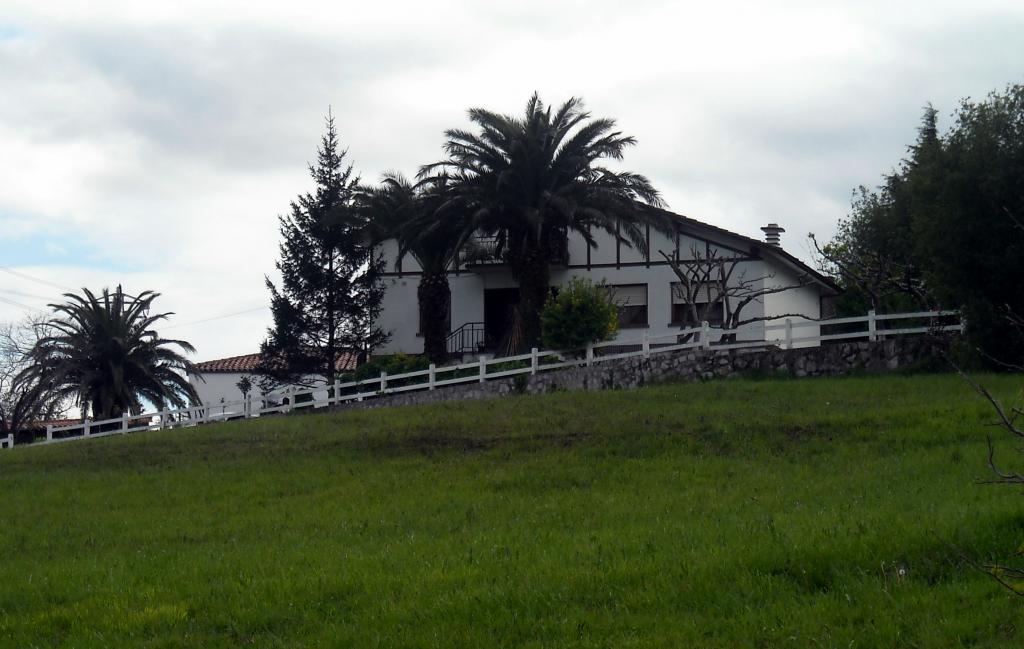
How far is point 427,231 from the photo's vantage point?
35219mm

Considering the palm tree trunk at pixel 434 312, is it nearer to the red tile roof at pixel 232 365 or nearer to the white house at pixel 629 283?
the white house at pixel 629 283

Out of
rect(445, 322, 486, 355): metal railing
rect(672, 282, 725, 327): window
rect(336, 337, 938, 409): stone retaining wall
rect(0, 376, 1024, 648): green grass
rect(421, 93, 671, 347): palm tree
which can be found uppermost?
rect(421, 93, 671, 347): palm tree

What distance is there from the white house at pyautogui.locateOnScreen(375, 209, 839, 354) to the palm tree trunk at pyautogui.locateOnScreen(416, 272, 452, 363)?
1194 mm

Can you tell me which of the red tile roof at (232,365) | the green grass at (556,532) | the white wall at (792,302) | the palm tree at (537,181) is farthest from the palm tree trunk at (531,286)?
the red tile roof at (232,365)

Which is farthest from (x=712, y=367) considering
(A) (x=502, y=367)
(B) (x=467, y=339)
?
(B) (x=467, y=339)

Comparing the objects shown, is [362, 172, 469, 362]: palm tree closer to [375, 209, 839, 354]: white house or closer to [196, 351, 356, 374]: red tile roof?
[375, 209, 839, 354]: white house

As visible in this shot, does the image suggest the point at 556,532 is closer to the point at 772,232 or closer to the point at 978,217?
the point at 978,217

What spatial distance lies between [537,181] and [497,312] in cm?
901

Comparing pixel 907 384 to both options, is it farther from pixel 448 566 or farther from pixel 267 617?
pixel 267 617

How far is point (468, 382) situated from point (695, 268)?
10.0m

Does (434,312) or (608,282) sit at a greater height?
(608,282)

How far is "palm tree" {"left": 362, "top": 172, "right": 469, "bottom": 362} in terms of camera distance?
35656 millimetres

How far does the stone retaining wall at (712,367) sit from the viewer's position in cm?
2644

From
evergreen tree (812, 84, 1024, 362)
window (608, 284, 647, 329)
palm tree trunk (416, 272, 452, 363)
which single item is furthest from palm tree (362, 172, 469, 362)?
evergreen tree (812, 84, 1024, 362)
